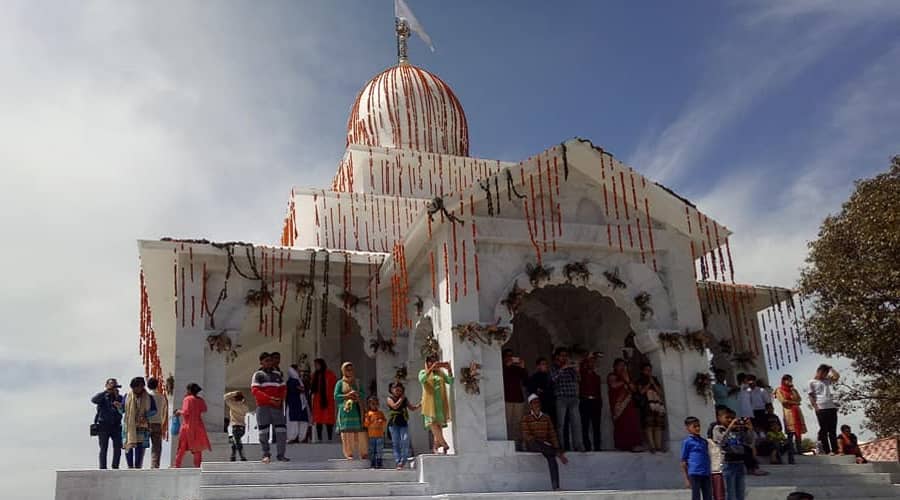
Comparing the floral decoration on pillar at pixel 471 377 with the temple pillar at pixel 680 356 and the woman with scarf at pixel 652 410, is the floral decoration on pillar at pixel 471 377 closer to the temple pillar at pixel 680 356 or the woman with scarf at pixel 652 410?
the woman with scarf at pixel 652 410

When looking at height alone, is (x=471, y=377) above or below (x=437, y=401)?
above

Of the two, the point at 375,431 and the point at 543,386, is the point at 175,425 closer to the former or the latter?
the point at 375,431

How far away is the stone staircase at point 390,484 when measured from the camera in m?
12.1

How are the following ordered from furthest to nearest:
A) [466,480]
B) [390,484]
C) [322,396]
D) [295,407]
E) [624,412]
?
[322,396]
[295,407]
[624,412]
[466,480]
[390,484]

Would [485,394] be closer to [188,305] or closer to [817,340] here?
[188,305]

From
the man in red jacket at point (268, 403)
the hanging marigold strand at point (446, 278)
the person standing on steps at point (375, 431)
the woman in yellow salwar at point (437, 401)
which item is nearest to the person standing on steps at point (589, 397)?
the woman in yellow salwar at point (437, 401)

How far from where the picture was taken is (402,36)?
85.5 feet

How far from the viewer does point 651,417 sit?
1512 centimetres

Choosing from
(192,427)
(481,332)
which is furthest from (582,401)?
(192,427)

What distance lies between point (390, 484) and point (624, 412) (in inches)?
179

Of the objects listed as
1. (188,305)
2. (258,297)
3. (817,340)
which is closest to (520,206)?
(258,297)

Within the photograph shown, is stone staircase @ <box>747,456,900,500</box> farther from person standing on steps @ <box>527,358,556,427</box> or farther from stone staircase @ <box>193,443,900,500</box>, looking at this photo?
person standing on steps @ <box>527,358,556,427</box>

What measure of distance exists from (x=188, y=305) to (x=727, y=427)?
9.66 metres

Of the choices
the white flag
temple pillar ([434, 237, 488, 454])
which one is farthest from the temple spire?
temple pillar ([434, 237, 488, 454])
